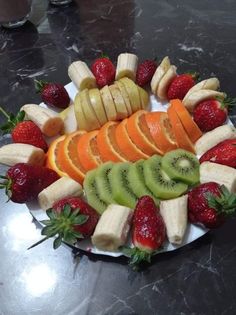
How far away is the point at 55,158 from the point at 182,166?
37cm

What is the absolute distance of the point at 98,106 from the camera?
1294 millimetres

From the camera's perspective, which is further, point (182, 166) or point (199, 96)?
point (199, 96)

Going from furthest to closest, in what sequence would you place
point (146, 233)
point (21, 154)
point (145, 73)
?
point (145, 73) < point (21, 154) < point (146, 233)

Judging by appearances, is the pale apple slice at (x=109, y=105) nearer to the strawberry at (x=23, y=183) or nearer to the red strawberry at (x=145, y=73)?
the red strawberry at (x=145, y=73)

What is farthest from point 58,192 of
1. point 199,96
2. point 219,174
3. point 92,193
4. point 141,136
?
point 199,96

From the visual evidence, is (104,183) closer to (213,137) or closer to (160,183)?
(160,183)

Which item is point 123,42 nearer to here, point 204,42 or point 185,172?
point 204,42

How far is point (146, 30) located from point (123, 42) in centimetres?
13

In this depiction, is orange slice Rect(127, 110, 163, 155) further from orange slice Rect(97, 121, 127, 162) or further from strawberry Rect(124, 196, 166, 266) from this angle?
strawberry Rect(124, 196, 166, 266)

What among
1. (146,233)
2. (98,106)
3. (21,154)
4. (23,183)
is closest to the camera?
(146,233)

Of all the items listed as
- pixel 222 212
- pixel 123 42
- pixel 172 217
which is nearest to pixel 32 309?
pixel 172 217

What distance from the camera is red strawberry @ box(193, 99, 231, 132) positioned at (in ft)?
4.05

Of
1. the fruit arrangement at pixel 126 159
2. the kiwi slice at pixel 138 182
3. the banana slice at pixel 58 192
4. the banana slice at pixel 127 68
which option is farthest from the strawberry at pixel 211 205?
the banana slice at pixel 127 68

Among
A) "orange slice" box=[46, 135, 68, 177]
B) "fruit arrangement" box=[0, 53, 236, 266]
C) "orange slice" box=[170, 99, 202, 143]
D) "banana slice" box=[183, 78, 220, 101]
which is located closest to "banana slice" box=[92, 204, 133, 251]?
"fruit arrangement" box=[0, 53, 236, 266]
